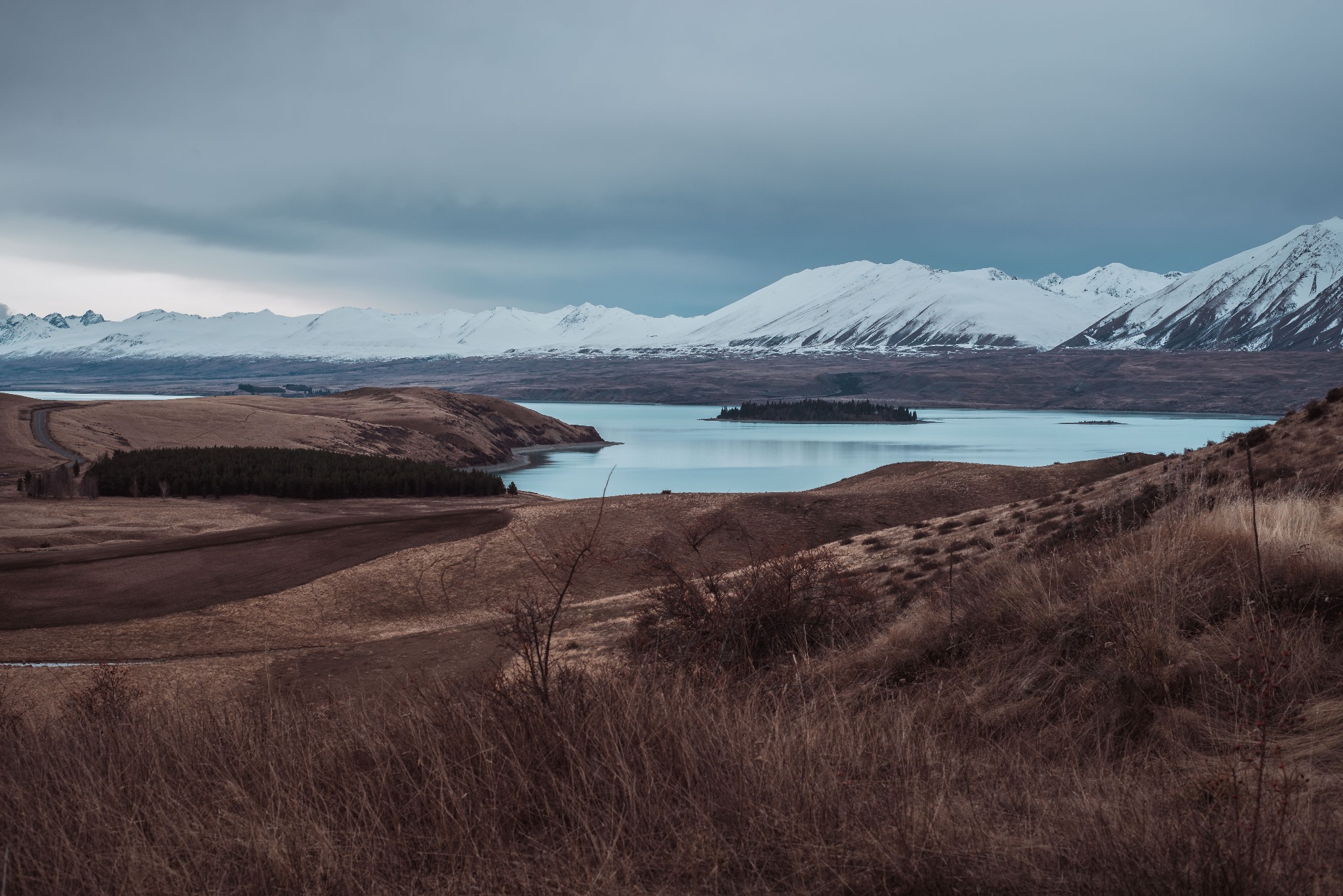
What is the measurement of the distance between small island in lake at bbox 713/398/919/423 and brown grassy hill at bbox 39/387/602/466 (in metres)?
41.7

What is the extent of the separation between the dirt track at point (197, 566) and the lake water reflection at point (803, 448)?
2432cm

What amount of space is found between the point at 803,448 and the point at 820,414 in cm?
4754

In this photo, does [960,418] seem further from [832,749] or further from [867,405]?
[832,749]

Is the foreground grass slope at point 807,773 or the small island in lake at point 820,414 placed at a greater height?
the foreground grass slope at point 807,773

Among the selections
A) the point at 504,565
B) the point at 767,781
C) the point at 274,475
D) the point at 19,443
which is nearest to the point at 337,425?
the point at 19,443

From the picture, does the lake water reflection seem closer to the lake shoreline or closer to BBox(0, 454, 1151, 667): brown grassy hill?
the lake shoreline

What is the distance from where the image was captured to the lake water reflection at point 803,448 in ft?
194

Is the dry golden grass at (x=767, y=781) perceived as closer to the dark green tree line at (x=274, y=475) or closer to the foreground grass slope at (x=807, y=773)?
the foreground grass slope at (x=807, y=773)

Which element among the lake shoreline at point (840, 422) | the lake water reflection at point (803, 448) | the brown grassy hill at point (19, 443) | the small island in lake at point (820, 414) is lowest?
the lake water reflection at point (803, 448)

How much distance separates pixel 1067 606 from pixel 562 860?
14.4 feet

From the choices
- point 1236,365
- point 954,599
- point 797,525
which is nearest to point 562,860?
point 954,599

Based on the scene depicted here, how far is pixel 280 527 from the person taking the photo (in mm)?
22266

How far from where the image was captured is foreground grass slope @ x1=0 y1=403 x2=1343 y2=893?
325 centimetres

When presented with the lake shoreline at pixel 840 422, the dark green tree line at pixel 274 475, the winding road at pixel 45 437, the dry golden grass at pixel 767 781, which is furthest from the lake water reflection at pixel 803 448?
the dry golden grass at pixel 767 781
